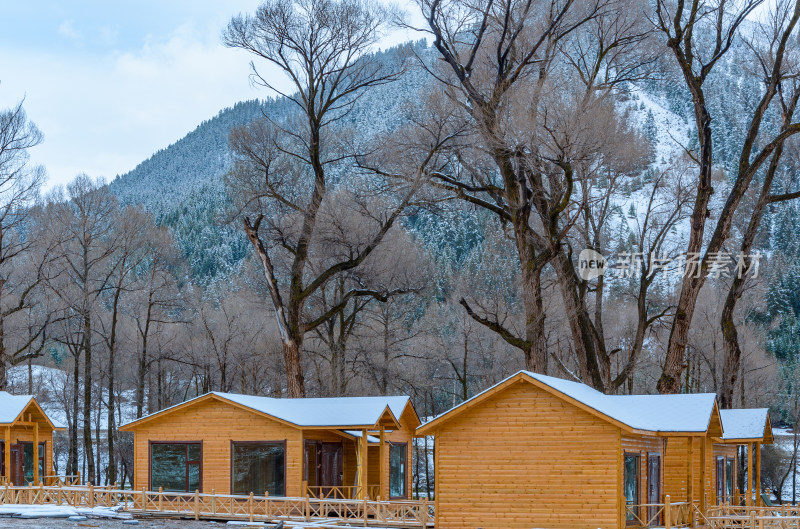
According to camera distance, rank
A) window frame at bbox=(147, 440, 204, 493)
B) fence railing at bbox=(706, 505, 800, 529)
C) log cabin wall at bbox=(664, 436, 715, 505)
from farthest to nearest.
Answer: window frame at bbox=(147, 440, 204, 493) < log cabin wall at bbox=(664, 436, 715, 505) < fence railing at bbox=(706, 505, 800, 529)

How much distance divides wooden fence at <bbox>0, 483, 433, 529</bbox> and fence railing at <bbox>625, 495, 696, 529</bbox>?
17.3ft

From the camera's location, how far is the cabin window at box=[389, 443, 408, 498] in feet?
104

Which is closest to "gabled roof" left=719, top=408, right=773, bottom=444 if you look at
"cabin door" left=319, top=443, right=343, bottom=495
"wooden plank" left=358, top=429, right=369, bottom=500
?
"wooden plank" left=358, top=429, right=369, bottom=500

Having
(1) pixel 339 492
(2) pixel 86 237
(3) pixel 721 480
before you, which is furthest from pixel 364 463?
(2) pixel 86 237

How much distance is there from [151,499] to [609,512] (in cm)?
1441

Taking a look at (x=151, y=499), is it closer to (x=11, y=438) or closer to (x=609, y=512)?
(x=11, y=438)

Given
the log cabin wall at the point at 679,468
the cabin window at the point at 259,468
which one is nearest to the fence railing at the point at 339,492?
the cabin window at the point at 259,468

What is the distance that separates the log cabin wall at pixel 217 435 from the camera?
26.6m

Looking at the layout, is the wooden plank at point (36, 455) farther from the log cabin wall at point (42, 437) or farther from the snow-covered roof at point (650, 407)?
the snow-covered roof at point (650, 407)

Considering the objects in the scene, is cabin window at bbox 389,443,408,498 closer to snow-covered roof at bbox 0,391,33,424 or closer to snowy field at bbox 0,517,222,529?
snowy field at bbox 0,517,222,529

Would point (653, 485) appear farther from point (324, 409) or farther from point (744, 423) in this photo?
point (324, 409)

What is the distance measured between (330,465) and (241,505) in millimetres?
4316

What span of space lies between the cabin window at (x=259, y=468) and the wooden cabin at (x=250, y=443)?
0.10ft

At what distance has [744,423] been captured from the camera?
31.2 m
